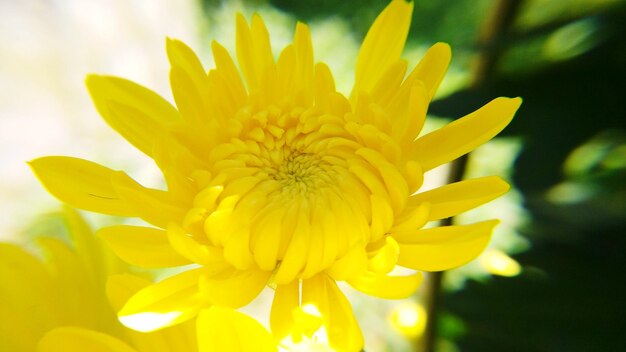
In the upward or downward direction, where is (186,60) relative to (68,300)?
upward

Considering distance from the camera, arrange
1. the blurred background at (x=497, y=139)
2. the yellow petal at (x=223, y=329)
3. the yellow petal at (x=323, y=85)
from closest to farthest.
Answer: the yellow petal at (x=223, y=329)
the yellow petal at (x=323, y=85)
the blurred background at (x=497, y=139)

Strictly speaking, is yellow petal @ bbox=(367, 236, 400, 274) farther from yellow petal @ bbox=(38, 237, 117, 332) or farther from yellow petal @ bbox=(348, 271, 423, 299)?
yellow petal @ bbox=(38, 237, 117, 332)

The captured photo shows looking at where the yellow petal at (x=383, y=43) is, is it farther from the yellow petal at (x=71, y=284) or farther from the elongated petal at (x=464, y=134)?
the yellow petal at (x=71, y=284)

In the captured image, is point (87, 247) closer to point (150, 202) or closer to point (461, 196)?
point (150, 202)

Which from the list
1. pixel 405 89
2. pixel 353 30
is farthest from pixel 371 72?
pixel 353 30

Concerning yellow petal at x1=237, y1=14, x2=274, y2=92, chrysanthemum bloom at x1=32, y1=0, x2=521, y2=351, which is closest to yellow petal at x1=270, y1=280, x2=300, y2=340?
chrysanthemum bloom at x1=32, y1=0, x2=521, y2=351

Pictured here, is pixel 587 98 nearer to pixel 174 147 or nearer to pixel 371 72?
pixel 371 72

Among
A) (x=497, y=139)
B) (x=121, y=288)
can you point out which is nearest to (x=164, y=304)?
(x=121, y=288)

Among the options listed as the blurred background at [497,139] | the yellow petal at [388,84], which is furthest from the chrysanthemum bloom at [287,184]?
the blurred background at [497,139]
